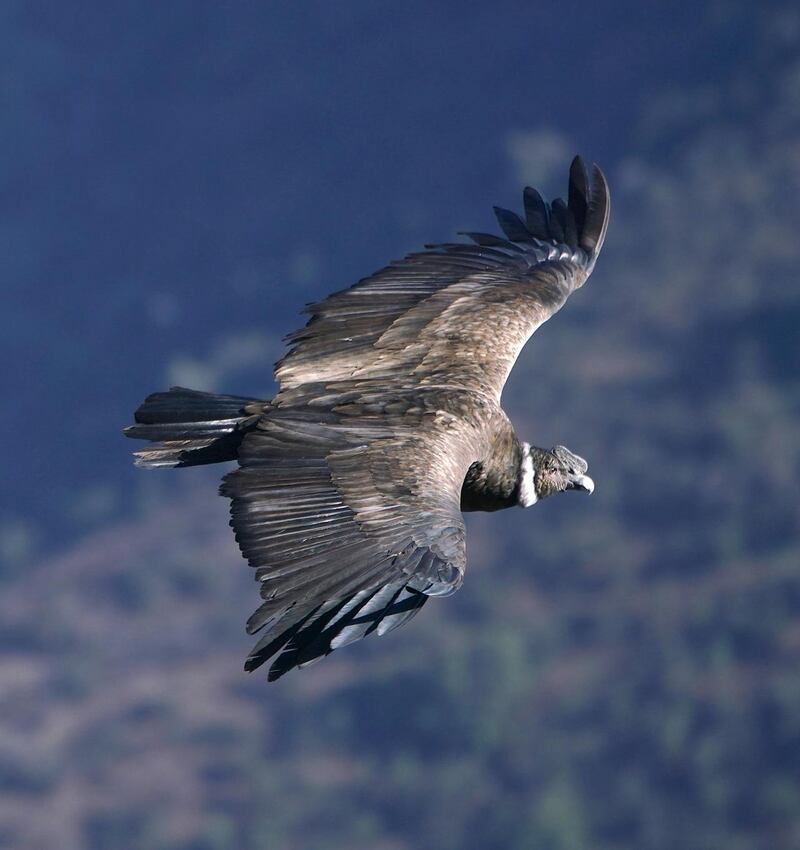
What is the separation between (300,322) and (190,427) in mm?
63791

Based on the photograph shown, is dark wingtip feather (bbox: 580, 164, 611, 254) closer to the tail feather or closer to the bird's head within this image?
the bird's head

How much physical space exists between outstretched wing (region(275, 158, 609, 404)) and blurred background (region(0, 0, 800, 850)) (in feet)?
169

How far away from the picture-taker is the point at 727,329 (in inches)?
3201

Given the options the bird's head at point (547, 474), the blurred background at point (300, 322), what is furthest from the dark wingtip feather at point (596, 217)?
the blurred background at point (300, 322)

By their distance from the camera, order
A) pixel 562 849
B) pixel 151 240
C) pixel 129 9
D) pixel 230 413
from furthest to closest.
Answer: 1. pixel 129 9
2. pixel 151 240
3. pixel 562 849
4. pixel 230 413

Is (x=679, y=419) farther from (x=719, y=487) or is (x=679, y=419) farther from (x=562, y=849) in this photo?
(x=562, y=849)

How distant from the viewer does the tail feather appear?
396 inches

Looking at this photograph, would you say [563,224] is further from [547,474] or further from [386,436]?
[386,436]

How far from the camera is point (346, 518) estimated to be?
8.90 metres

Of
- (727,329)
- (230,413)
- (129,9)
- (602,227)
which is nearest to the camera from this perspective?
(230,413)

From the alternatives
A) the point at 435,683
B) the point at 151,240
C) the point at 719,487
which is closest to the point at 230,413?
the point at 435,683

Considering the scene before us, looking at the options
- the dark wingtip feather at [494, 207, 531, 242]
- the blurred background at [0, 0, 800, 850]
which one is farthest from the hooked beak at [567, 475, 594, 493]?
the blurred background at [0, 0, 800, 850]

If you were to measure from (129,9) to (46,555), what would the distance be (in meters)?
37.8

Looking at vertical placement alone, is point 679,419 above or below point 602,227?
above
